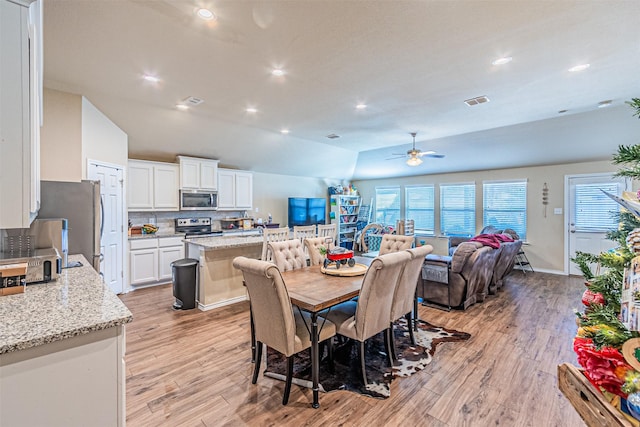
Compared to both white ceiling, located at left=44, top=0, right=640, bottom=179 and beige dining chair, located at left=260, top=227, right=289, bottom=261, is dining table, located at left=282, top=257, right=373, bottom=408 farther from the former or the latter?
white ceiling, located at left=44, top=0, right=640, bottom=179

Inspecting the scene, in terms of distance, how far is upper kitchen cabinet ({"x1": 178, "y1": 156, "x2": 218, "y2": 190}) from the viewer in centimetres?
566

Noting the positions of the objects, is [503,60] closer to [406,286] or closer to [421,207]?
[406,286]

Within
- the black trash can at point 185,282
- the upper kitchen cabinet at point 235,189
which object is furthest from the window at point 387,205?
the black trash can at point 185,282

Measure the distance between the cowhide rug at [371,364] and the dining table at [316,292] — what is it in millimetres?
288

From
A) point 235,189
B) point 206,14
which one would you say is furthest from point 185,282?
point 206,14

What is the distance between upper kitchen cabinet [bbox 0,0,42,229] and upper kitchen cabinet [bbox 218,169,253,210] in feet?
17.0

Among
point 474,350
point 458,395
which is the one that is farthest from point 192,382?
point 474,350

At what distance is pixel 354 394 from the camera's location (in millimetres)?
2287

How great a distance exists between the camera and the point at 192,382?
2432mm

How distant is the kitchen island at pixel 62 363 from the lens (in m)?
1.09

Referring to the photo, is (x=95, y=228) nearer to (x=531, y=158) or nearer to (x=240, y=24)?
(x=240, y=24)

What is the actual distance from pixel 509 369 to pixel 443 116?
11.6ft

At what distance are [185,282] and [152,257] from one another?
61.8 inches

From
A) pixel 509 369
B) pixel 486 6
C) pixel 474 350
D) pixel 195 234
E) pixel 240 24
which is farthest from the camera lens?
pixel 195 234
